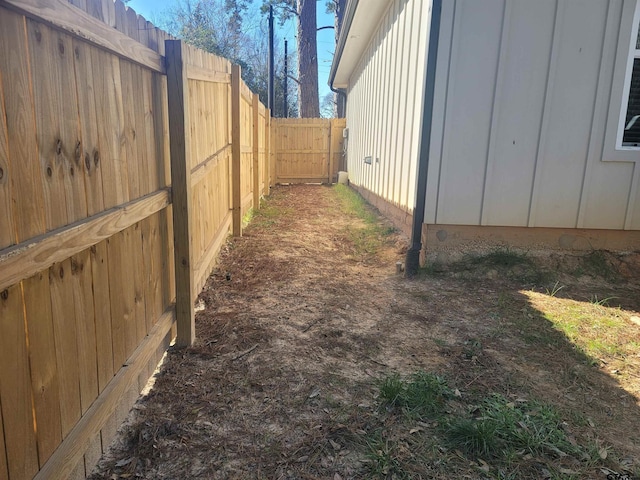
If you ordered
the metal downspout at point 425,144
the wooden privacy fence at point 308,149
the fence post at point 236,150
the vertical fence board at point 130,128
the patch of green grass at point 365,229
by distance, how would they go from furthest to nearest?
the wooden privacy fence at point 308,149, the patch of green grass at point 365,229, the fence post at point 236,150, the metal downspout at point 425,144, the vertical fence board at point 130,128

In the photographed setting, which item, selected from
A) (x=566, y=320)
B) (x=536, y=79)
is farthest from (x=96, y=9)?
(x=536, y=79)

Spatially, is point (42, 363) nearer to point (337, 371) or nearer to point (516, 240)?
point (337, 371)

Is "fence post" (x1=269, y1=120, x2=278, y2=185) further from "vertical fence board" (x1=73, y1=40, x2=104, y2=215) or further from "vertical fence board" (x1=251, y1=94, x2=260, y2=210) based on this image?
"vertical fence board" (x1=73, y1=40, x2=104, y2=215)

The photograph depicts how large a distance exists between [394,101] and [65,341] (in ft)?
17.9

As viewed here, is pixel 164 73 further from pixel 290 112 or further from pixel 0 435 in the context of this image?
pixel 290 112

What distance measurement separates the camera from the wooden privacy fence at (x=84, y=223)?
4.02 ft

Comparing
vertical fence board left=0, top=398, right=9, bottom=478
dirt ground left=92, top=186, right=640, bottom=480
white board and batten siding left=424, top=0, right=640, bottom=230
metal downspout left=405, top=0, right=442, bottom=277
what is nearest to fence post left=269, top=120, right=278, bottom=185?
dirt ground left=92, top=186, right=640, bottom=480

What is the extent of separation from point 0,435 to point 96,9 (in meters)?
1.40

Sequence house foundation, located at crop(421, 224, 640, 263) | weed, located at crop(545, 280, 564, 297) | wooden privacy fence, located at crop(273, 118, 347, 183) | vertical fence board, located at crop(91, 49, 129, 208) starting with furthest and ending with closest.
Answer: wooden privacy fence, located at crop(273, 118, 347, 183)
house foundation, located at crop(421, 224, 640, 263)
weed, located at crop(545, 280, 564, 297)
vertical fence board, located at crop(91, 49, 129, 208)

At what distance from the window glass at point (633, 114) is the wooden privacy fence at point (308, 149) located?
10.5 m

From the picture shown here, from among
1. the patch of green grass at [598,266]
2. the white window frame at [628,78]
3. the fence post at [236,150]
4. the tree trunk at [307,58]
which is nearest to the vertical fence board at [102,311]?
the fence post at [236,150]

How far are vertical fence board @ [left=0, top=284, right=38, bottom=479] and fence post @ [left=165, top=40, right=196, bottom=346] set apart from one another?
1.42 meters

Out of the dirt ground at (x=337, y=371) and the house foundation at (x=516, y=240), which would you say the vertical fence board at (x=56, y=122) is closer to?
the dirt ground at (x=337, y=371)

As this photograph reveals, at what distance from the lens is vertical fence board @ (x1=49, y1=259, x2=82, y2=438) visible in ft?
4.75
